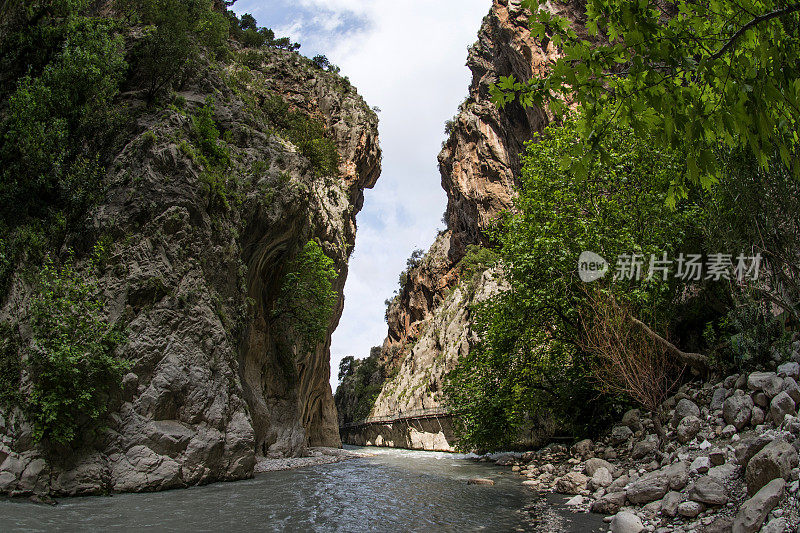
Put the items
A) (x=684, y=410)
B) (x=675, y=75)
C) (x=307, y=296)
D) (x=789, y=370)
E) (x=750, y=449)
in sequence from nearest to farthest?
(x=675, y=75) → (x=750, y=449) → (x=789, y=370) → (x=684, y=410) → (x=307, y=296)

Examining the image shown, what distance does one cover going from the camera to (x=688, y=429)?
888 centimetres

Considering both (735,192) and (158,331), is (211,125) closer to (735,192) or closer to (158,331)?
(158,331)

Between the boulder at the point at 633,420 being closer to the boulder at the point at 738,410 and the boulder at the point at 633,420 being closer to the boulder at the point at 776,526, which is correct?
the boulder at the point at 738,410

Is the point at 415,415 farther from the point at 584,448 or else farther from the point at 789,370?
the point at 789,370

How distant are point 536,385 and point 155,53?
1904cm

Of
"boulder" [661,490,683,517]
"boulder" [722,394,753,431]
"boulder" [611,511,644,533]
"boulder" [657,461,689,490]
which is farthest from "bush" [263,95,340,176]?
"boulder" [661,490,683,517]

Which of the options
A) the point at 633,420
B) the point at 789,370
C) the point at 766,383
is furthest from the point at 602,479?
the point at 789,370

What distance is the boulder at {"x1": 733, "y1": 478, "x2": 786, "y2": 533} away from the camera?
16.4ft

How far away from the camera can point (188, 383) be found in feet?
42.6

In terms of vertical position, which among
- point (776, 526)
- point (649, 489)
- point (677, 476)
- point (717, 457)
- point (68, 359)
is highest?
point (68, 359)

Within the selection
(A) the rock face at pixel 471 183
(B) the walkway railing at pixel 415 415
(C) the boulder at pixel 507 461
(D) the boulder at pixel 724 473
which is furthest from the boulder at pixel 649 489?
(A) the rock face at pixel 471 183

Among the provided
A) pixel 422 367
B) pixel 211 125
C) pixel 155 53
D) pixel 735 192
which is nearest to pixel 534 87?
pixel 735 192

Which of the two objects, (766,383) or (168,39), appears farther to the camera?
(168,39)

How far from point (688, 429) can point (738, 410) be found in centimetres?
117
